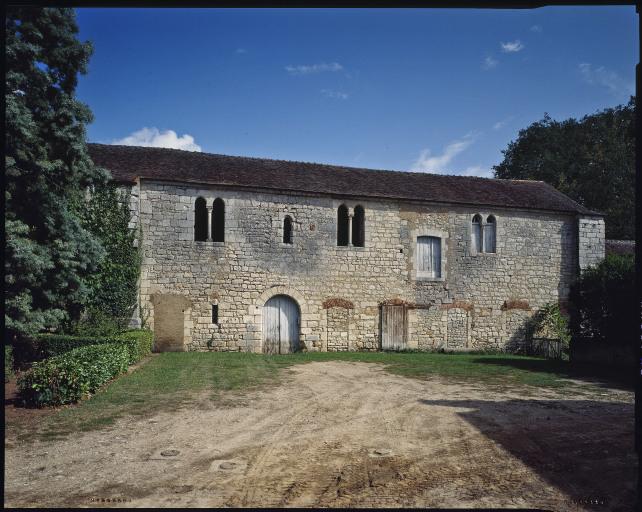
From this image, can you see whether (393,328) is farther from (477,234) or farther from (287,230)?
(287,230)

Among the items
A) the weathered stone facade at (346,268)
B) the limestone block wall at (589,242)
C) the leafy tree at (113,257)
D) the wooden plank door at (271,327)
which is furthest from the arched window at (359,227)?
the limestone block wall at (589,242)

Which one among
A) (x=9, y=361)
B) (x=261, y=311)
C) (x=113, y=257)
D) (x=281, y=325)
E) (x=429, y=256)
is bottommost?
(x=9, y=361)

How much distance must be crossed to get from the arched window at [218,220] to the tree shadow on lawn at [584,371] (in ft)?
33.2

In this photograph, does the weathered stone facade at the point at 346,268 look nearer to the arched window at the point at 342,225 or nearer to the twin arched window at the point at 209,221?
the twin arched window at the point at 209,221

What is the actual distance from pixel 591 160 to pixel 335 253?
25.5 meters

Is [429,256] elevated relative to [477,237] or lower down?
lower down

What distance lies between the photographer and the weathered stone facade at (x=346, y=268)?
16719mm

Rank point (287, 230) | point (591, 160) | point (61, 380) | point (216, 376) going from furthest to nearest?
point (591, 160) → point (287, 230) → point (216, 376) → point (61, 380)

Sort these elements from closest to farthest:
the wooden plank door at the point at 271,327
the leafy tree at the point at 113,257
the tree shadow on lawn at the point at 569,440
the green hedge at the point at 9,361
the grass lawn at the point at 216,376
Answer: the tree shadow on lawn at the point at 569,440
the grass lawn at the point at 216,376
the green hedge at the point at 9,361
the leafy tree at the point at 113,257
the wooden plank door at the point at 271,327

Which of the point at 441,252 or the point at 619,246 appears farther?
the point at 619,246

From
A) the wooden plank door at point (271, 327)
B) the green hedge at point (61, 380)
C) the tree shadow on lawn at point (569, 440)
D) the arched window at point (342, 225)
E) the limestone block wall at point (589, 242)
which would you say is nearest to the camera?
the tree shadow on lawn at point (569, 440)

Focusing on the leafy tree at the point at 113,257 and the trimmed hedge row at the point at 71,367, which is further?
the leafy tree at the point at 113,257

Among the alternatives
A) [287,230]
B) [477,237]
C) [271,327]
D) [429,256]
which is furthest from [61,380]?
[477,237]

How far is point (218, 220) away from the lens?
17641 mm
